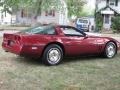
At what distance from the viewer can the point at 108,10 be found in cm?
4547

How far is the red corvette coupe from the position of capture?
914 cm

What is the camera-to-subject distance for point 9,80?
742 centimetres

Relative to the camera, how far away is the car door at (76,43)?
9867 millimetres

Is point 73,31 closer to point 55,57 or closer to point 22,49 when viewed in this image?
point 55,57

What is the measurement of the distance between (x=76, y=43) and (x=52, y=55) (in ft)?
3.26

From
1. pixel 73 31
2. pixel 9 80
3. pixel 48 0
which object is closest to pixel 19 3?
pixel 48 0

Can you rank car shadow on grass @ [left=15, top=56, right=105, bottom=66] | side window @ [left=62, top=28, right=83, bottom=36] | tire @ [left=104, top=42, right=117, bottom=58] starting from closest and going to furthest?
car shadow on grass @ [left=15, top=56, right=105, bottom=66], side window @ [left=62, top=28, right=83, bottom=36], tire @ [left=104, top=42, right=117, bottom=58]

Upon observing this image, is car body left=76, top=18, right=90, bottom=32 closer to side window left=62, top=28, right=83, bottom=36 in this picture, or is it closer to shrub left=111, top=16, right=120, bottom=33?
shrub left=111, top=16, right=120, bottom=33

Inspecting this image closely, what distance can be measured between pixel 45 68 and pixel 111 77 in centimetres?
198

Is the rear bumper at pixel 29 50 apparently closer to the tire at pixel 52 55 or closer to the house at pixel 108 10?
the tire at pixel 52 55

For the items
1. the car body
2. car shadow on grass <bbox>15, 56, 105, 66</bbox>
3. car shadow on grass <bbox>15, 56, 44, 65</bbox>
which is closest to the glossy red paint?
car shadow on grass <bbox>15, 56, 105, 66</bbox>

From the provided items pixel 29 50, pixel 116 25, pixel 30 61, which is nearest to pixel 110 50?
pixel 30 61

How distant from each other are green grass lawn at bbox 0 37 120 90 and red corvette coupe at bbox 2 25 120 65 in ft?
1.02

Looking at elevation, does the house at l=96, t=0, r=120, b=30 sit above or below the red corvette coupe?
above
